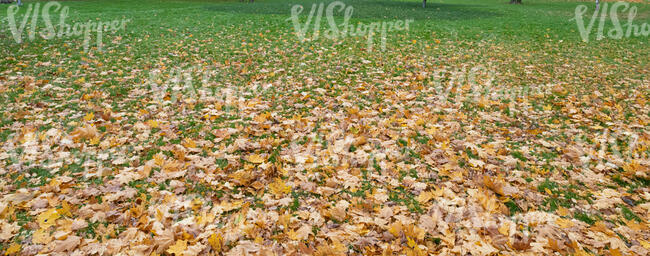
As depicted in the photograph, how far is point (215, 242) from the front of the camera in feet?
8.39

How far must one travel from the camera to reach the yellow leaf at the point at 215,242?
2.53m

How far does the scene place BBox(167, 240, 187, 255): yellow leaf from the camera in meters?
2.46

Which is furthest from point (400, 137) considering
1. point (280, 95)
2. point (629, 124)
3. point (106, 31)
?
point (106, 31)

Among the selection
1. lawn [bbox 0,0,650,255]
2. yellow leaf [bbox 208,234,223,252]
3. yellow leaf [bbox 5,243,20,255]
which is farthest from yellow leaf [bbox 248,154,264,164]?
yellow leaf [bbox 5,243,20,255]

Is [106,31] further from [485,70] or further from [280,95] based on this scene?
[485,70]

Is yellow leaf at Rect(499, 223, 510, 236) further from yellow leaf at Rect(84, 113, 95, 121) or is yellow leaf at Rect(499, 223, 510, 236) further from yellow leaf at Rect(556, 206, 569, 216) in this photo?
yellow leaf at Rect(84, 113, 95, 121)

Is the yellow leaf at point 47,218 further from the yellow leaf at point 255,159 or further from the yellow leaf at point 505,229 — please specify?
the yellow leaf at point 505,229

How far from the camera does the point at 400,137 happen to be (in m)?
4.27

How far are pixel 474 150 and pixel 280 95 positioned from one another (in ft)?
10.5

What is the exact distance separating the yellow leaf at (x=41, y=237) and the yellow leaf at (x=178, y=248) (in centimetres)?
97

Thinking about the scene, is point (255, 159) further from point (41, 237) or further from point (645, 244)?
point (645, 244)

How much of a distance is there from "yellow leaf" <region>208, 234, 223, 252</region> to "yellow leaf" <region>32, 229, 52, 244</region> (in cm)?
125

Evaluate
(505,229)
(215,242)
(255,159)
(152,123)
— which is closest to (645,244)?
(505,229)

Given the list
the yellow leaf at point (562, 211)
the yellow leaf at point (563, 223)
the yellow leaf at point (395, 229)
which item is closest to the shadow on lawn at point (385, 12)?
the yellow leaf at point (562, 211)
